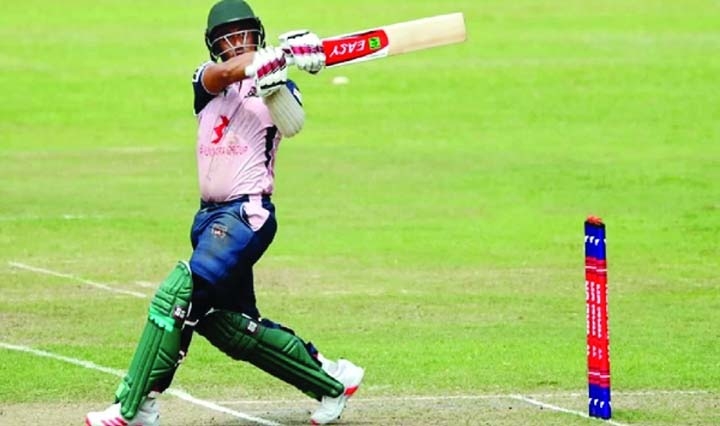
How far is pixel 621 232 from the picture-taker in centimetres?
2058

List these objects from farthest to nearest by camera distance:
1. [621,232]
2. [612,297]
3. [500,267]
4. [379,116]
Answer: [379,116] → [621,232] → [500,267] → [612,297]

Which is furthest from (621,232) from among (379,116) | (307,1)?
(307,1)

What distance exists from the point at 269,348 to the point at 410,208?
41.1 feet

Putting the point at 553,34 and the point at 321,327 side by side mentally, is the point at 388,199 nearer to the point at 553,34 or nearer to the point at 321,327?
the point at 321,327

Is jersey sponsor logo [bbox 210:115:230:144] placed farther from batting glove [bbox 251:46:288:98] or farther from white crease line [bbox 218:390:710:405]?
white crease line [bbox 218:390:710:405]

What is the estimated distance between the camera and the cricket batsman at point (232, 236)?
9.84m

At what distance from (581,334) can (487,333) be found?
671 mm

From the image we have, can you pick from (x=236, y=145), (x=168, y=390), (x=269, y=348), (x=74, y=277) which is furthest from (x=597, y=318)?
(x=74, y=277)

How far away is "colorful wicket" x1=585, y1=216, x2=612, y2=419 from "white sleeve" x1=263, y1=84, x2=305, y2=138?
1.62 m

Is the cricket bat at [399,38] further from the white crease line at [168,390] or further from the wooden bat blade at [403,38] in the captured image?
the white crease line at [168,390]

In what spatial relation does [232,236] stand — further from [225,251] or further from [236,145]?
[236,145]

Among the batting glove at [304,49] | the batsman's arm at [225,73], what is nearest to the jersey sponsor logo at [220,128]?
the batsman's arm at [225,73]

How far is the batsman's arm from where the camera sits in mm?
9766

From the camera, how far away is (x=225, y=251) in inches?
391
